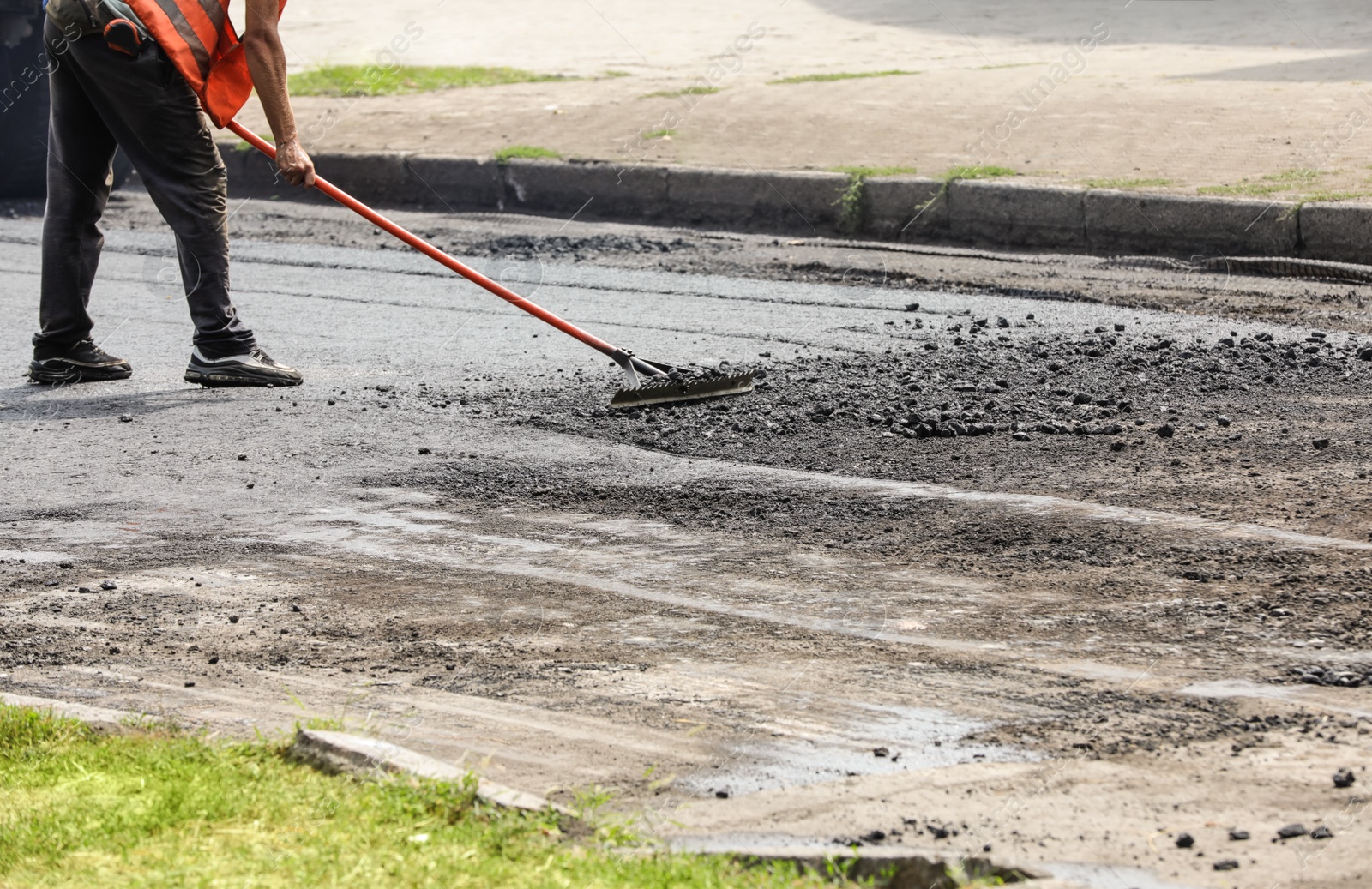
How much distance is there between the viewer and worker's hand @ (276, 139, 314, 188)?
546cm

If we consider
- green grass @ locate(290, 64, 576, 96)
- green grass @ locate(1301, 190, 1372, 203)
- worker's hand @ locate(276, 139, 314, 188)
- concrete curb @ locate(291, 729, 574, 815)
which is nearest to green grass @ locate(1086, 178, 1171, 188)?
green grass @ locate(1301, 190, 1372, 203)

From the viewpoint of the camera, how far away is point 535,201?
10156 millimetres

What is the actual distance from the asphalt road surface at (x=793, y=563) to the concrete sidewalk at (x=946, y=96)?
2.45m

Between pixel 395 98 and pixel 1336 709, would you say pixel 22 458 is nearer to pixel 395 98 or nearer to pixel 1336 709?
pixel 1336 709

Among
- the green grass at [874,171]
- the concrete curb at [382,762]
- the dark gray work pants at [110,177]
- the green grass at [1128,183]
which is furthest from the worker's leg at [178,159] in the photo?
the green grass at [1128,183]

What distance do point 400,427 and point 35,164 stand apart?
710 centimetres

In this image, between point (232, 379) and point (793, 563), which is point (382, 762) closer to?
point (793, 563)

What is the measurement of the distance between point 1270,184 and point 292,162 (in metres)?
5.22

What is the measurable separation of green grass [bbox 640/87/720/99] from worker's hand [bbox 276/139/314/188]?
6.50 meters

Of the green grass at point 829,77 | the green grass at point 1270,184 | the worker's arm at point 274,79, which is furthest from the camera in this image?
the green grass at point 829,77

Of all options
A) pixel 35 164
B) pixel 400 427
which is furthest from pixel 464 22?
pixel 400 427

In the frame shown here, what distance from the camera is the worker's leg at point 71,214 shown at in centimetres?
577

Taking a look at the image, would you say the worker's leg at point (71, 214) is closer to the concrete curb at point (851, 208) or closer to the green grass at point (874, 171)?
the concrete curb at point (851, 208)

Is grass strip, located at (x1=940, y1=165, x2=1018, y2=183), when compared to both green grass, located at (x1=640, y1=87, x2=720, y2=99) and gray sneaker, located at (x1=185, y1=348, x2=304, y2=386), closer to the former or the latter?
green grass, located at (x1=640, y1=87, x2=720, y2=99)
